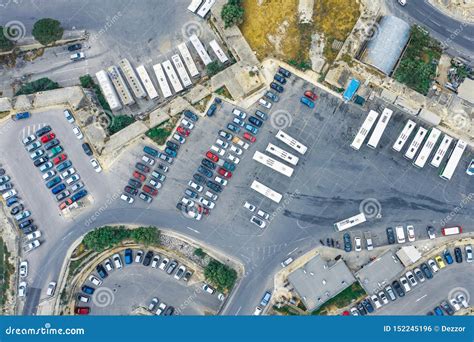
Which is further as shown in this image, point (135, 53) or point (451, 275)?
point (135, 53)

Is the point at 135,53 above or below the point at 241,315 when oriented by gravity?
above

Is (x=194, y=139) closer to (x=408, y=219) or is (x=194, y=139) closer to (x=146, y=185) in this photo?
(x=146, y=185)

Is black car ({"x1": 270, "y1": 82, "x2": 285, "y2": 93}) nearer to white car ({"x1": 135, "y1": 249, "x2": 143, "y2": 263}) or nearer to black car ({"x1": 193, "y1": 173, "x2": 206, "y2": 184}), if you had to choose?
black car ({"x1": 193, "y1": 173, "x2": 206, "y2": 184})

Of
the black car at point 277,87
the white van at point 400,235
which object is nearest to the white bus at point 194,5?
the black car at point 277,87

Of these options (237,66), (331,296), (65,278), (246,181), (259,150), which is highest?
(237,66)

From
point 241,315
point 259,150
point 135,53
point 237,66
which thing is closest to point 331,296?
point 241,315
